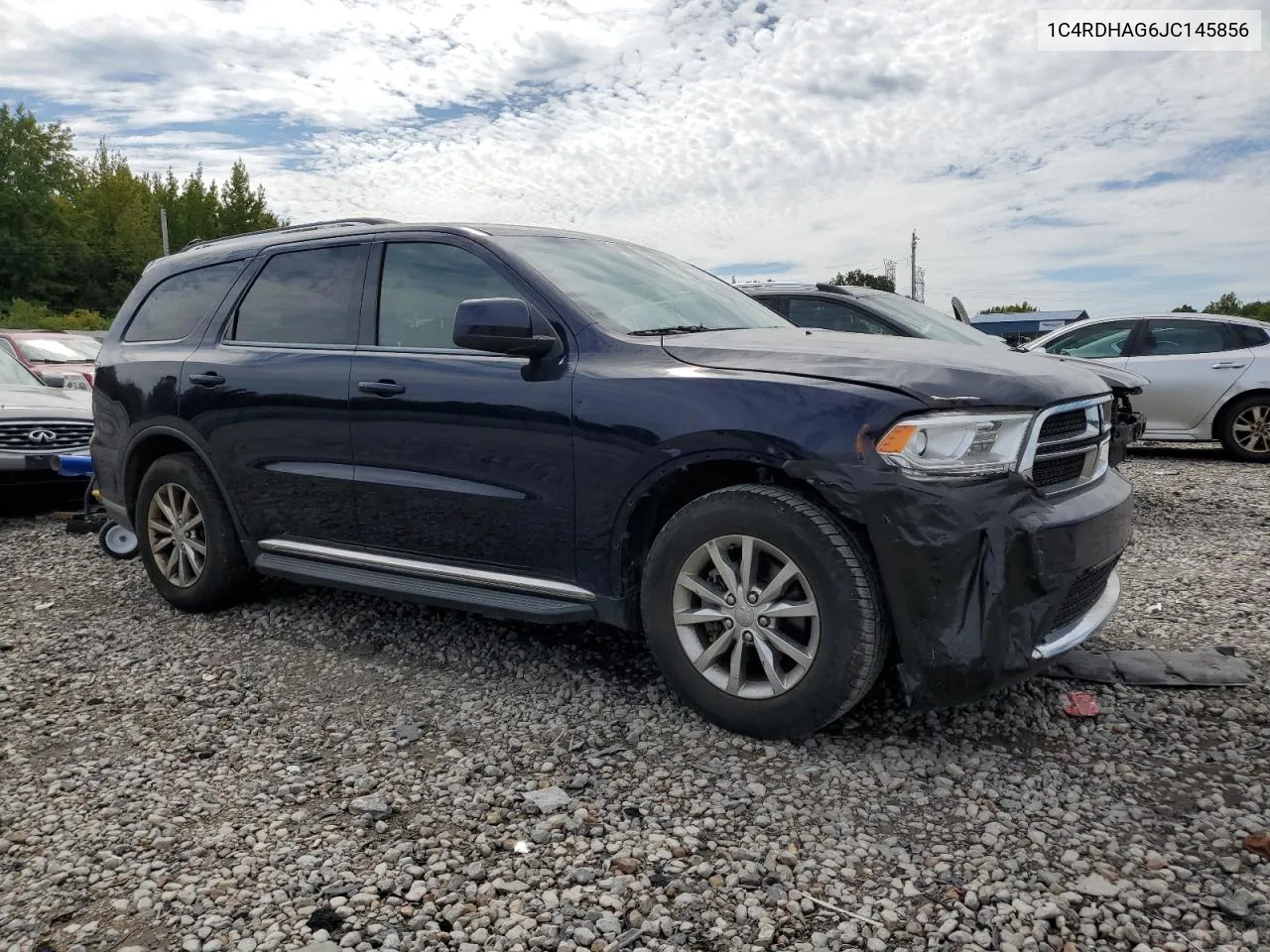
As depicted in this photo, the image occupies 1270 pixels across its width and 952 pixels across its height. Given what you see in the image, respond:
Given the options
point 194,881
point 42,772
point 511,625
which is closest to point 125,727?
point 42,772

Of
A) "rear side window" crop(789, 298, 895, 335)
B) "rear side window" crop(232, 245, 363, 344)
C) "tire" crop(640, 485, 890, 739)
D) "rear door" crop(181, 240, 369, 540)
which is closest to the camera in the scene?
"tire" crop(640, 485, 890, 739)

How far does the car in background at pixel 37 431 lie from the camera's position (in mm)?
7562

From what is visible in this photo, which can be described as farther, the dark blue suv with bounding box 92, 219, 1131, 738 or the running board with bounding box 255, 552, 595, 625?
the running board with bounding box 255, 552, 595, 625

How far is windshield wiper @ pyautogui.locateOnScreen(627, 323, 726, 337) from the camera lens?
140 inches

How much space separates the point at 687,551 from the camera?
124 inches

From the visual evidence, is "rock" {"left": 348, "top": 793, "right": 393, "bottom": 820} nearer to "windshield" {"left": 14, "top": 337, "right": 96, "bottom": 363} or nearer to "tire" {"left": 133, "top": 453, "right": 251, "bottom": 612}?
"tire" {"left": 133, "top": 453, "right": 251, "bottom": 612}

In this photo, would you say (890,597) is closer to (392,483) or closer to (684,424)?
(684,424)

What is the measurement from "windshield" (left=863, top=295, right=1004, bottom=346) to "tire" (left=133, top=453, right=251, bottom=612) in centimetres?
511

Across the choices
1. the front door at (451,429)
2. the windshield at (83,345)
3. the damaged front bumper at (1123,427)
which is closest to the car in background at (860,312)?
the damaged front bumper at (1123,427)

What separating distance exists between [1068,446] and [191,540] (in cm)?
394

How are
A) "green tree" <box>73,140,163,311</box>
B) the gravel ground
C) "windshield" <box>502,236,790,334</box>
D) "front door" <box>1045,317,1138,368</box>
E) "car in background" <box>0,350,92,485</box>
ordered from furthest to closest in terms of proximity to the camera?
"green tree" <box>73,140,163,311</box> → "front door" <box>1045,317,1138,368</box> → "car in background" <box>0,350,92,485</box> → "windshield" <box>502,236,790,334</box> → the gravel ground

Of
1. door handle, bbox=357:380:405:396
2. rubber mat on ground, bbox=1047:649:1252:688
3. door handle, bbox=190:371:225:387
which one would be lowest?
rubber mat on ground, bbox=1047:649:1252:688

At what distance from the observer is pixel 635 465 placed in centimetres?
326

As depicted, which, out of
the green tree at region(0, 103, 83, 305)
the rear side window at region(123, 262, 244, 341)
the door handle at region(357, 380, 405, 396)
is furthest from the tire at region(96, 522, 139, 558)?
the green tree at region(0, 103, 83, 305)
